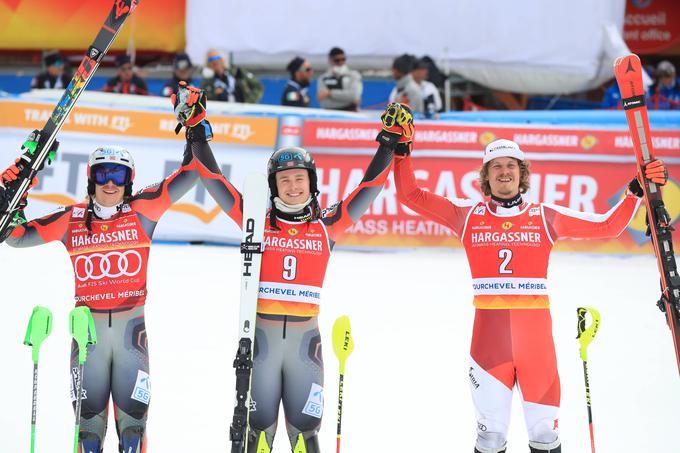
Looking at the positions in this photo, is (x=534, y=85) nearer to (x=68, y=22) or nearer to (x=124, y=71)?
(x=124, y=71)

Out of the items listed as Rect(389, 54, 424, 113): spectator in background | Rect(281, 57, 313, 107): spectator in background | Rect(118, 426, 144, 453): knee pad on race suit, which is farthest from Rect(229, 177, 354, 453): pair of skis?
Rect(281, 57, 313, 107): spectator in background

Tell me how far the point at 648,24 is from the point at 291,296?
15137 millimetres

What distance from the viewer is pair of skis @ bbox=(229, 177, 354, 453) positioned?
4.90m

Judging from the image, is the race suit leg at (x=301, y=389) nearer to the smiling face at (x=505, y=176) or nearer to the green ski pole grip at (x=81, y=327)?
the green ski pole grip at (x=81, y=327)

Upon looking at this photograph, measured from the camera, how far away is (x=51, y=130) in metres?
5.58

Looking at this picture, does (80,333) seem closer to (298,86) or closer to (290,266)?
(290,266)

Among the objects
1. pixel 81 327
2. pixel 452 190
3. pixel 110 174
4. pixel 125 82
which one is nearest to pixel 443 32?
pixel 452 190

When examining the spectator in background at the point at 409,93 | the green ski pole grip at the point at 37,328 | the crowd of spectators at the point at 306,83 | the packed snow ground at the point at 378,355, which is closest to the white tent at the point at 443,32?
the crowd of spectators at the point at 306,83

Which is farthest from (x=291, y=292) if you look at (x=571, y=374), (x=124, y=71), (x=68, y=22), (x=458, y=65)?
(x=68, y=22)

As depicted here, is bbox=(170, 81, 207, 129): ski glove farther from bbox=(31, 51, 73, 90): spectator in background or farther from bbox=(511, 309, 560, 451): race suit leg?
bbox=(31, 51, 73, 90): spectator in background

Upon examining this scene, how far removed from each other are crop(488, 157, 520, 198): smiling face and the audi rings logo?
2030 millimetres

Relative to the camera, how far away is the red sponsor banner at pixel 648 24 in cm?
1838

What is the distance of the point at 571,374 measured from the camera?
25.4 feet

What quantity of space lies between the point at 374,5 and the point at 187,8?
3.05 meters
